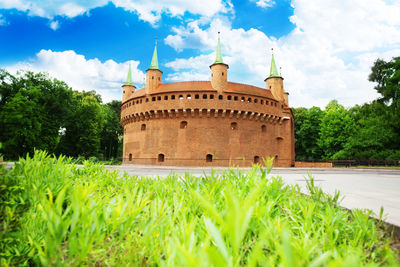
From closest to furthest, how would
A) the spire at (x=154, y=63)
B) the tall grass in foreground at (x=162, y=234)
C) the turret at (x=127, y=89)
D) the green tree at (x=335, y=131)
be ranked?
the tall grass in foreground at (x=162, y=234), the spire at (x=154, y=63), the turret at (x=127, y=89), the green tree at (x=335, y=131)

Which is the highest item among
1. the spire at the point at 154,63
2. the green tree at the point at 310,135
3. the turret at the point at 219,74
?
the spire at the point at 154,63

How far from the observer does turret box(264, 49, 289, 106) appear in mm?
32494

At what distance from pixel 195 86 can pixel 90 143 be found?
1940 cm

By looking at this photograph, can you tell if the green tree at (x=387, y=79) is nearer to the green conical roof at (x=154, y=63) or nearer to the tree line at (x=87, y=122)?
the tree line at (x=87, y=122)

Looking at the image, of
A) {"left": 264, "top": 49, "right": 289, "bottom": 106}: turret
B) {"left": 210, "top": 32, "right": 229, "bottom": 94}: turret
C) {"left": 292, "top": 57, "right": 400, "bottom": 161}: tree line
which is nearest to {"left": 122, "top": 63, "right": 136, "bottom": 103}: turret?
{"left": 210, "top": 32, "right": 229, "bottom": 94}: turret

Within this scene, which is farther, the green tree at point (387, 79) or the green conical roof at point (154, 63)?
the green conical roof at point (154, 63)

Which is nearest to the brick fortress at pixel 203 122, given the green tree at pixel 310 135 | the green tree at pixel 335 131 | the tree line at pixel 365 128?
the tree line at pixel 365 128

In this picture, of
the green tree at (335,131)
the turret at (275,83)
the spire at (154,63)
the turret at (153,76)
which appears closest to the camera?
the turret at (153,76)

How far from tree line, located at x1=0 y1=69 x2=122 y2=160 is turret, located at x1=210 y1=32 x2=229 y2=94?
19903 mm

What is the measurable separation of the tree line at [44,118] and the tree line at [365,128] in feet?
119

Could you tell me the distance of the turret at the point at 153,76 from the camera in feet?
96.4

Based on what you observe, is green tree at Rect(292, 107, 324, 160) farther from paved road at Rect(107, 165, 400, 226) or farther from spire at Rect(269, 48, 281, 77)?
paved road at Rect(107, 165, 400, 226)

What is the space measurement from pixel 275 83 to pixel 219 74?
30.9 ft

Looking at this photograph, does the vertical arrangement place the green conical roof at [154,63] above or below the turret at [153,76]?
above
